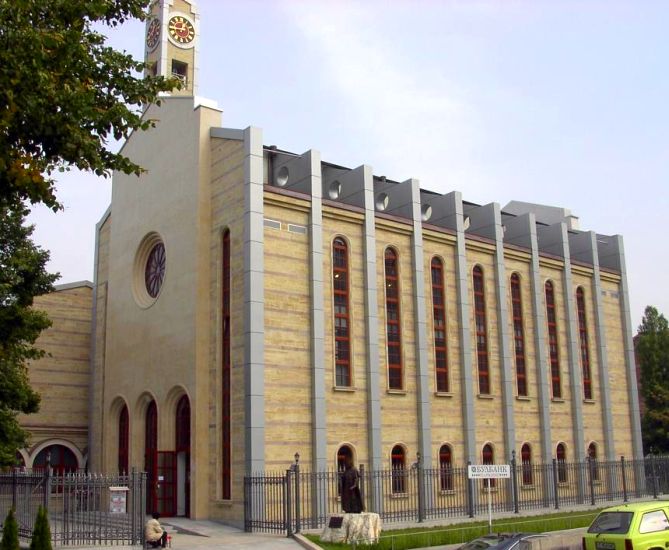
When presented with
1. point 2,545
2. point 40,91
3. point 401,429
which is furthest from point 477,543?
point 401,429

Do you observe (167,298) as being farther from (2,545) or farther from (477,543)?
(477,543)

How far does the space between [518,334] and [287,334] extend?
1302 cm

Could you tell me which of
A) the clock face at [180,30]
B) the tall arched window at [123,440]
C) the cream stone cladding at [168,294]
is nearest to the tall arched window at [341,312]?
the cream stone cladding at [168,294]

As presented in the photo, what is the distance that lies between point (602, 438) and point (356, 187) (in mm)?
17564

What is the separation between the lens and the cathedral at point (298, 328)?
2708 cm

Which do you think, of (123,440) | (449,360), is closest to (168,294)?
(123,440)

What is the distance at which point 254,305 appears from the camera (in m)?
26.3

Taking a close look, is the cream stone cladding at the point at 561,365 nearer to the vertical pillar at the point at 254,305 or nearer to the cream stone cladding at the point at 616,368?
the cream stone cladding at the point at 616,368

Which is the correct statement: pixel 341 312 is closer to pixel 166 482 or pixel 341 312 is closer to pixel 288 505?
pixel 288 505

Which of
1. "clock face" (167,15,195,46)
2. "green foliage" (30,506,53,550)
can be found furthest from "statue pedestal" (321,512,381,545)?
"clock face" (167,15,195,46)

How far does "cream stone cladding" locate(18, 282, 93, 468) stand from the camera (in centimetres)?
3531

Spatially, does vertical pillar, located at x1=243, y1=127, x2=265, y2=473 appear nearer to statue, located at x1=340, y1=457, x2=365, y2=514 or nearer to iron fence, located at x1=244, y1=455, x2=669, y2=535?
iron fence, located at x1=244, y1=455, x2=669, y2=535

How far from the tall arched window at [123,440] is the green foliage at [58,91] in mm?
18232

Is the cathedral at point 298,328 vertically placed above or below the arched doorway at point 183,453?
above
